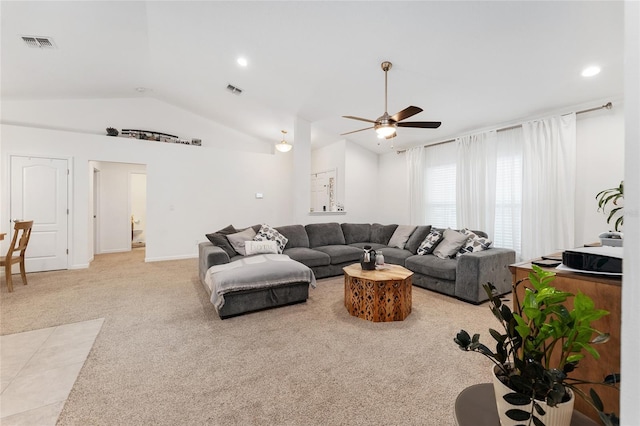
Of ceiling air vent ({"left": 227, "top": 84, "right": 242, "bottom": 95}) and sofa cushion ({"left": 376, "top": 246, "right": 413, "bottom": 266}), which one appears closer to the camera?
sofa cushion ({"left": 376, "top": 246, "right": 413, "bottom": 266})

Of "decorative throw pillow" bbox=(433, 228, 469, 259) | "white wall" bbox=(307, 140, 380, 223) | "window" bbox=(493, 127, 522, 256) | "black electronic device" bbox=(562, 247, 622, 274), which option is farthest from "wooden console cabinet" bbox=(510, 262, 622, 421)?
"white wall" bbox=(307, 140, 380, 223)

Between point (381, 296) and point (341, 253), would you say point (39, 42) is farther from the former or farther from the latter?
point (381, 296)

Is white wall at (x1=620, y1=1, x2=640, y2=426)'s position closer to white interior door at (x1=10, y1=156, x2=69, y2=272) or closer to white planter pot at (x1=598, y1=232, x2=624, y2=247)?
white planter pot at (x1=598, y1=232, x2=624, y2=247)

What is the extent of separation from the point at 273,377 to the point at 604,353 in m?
1.74

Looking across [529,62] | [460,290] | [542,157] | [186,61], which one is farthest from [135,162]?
[542,157]

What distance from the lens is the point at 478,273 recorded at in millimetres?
3201

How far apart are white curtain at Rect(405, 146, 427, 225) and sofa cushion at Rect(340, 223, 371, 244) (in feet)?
3.31

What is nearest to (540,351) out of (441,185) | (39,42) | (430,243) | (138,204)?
(430,243)

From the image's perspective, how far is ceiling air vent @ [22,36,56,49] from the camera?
321cm

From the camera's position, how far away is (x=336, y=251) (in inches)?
181

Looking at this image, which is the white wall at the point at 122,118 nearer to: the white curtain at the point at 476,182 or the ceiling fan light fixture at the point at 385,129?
the ceiling fan light fixture at the point at 385,129

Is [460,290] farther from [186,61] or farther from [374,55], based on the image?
[186,61]

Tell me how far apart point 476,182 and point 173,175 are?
6164 millimetres

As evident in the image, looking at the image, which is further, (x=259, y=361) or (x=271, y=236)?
(x=271, y=236)
